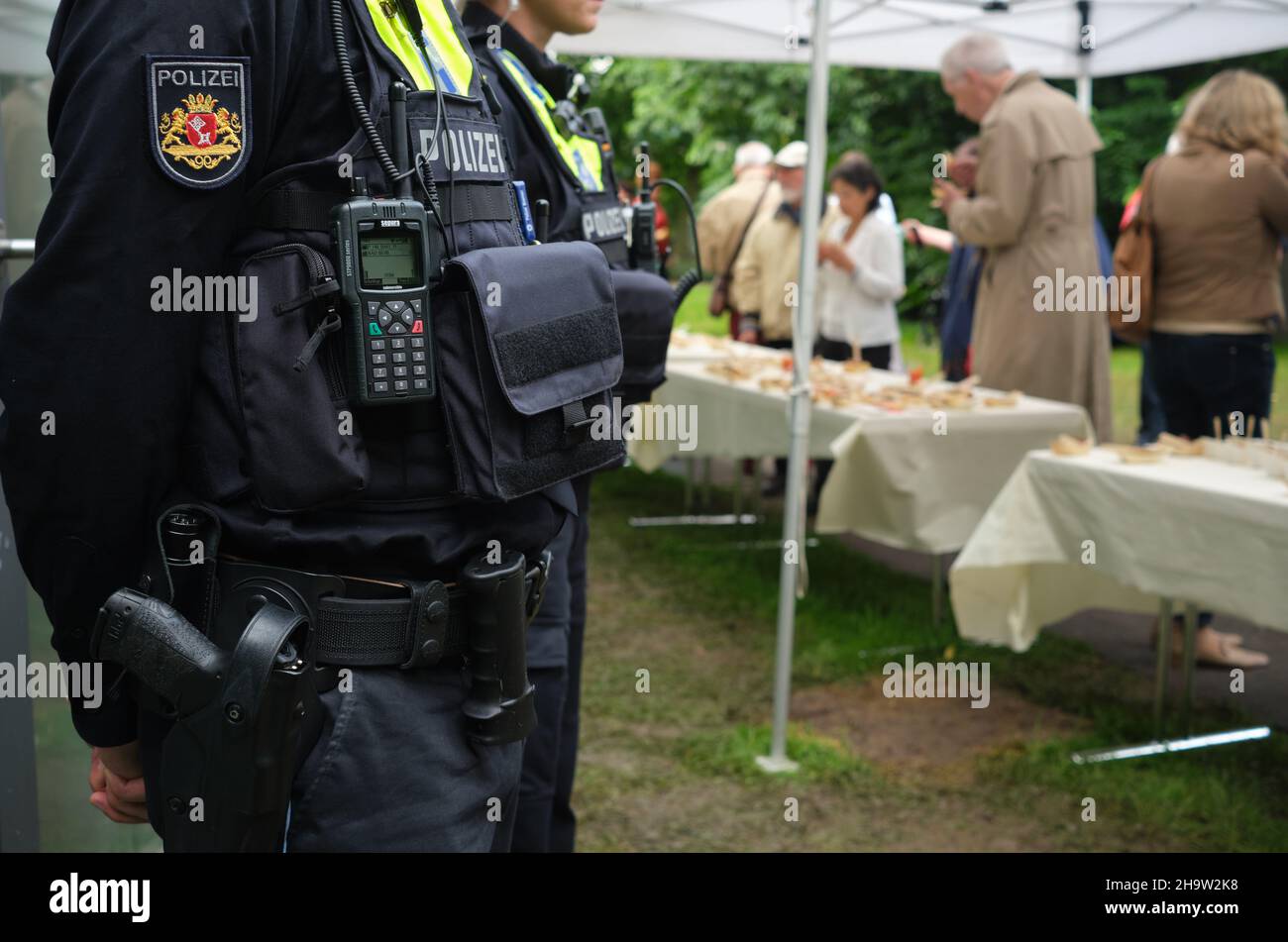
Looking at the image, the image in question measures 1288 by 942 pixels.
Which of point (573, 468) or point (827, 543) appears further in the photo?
point (827, 543)

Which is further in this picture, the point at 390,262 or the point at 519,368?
the point at 519,368

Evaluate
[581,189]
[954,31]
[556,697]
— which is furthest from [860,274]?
[556,697]

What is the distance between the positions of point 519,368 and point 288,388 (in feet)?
0.86

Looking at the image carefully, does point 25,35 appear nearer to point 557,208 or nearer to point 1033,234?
point 557,208

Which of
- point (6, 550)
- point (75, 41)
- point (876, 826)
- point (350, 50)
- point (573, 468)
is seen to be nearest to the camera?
point (75, 41)

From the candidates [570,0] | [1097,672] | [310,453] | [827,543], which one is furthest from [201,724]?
[827,543]

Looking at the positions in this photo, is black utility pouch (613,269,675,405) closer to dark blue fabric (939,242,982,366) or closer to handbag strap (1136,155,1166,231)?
handbag strap (1136,155,1166,231)

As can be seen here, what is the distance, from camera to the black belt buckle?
1418 millimetres

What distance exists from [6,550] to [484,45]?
3.71ft

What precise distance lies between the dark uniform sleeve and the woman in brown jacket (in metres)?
4.01

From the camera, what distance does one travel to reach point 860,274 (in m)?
7.13

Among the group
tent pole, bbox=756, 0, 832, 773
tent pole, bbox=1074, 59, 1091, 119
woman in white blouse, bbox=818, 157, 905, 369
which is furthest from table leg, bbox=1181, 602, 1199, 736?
tent pole, bbox=1074, 59, 1091, 119

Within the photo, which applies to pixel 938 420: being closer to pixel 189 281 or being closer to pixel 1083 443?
pixel 1083 443

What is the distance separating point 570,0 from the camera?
235 centimetres
